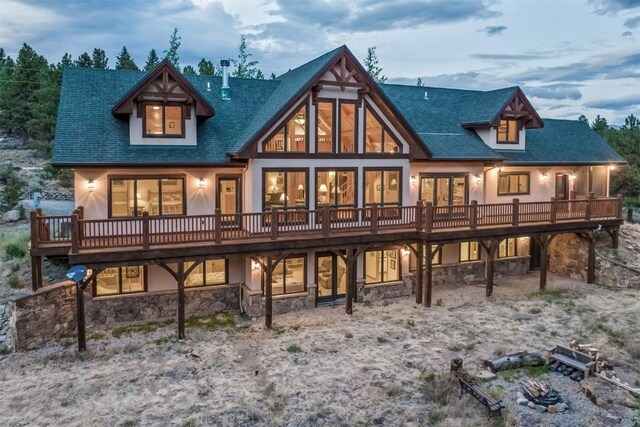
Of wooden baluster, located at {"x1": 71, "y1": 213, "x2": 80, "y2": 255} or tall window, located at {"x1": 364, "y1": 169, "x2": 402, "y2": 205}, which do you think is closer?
wooden baluster, located at {"x1": 71, "y1": 213, "x2": 80, "y2": 255}

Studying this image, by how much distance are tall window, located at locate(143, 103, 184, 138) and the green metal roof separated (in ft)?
1.87

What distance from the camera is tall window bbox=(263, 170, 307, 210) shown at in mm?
16125

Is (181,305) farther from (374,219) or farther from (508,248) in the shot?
(508,248)

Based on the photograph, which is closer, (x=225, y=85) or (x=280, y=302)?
(x=280, y=302)

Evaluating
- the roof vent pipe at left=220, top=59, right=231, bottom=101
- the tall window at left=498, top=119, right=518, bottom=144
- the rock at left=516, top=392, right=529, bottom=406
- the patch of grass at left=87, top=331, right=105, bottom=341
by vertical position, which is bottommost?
the rock at left=516, top=392, right=529, bottom=406

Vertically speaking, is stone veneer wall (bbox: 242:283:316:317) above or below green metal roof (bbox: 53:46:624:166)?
below

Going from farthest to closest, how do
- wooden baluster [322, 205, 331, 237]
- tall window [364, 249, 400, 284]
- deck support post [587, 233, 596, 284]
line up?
deck support post [587, 233, 596, 284], tall window [364, 249, 400, 284], wooden baluster [322, 205, 331, 237]

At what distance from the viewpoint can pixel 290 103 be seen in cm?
1567

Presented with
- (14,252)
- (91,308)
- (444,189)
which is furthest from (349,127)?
(14,252)

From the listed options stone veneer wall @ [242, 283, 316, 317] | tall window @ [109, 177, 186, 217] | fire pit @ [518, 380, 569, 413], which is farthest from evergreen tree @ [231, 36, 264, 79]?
fire pit @ [518, 380, 569, 413]

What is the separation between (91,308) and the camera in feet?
49.4

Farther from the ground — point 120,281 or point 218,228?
point 218,228

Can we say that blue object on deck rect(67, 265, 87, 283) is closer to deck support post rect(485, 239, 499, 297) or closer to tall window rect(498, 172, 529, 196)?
deck support post rect(485, 239, 499, 297)

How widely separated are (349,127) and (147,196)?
7.71m
